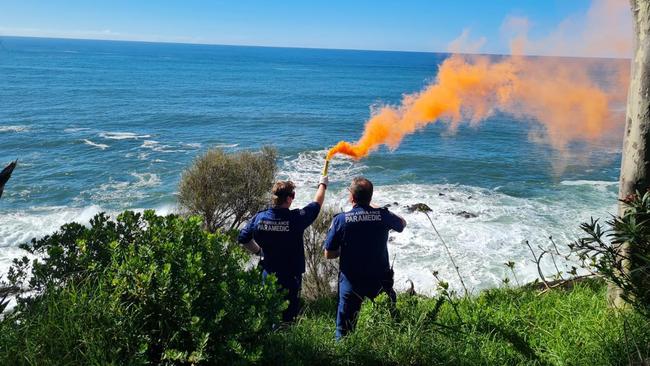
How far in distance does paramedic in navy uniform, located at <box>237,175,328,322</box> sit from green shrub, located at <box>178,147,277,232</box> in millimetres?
12125

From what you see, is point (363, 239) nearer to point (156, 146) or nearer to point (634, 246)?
point (634, 246)

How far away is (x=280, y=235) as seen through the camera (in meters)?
5.82

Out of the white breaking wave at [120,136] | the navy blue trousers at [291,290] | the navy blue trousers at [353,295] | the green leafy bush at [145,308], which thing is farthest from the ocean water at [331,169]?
the navy blue trousers at [353,295]

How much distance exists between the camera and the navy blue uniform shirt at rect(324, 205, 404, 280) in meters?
5.48

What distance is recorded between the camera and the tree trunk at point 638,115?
183 inches

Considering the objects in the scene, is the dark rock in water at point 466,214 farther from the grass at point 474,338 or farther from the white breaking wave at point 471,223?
the grass at point 474,338

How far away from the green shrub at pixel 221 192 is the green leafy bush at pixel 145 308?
14011 mm

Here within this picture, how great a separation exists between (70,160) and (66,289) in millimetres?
35760

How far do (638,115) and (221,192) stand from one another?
15.3 m

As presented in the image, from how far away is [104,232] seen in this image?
4125 mm

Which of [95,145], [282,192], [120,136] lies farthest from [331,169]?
[282,192]

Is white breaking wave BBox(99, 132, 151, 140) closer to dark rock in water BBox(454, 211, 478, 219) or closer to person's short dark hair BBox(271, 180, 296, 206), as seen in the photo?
dark rock in water BBox(454, 211, 478, 219)

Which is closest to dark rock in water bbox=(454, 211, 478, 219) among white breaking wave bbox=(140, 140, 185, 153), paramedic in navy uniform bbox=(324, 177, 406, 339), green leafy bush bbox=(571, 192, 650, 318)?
paramedic in navy uniform bbox=(324, 177, 406, 339)

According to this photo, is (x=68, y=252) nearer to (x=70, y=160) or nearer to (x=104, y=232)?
(x=104, y=232)
